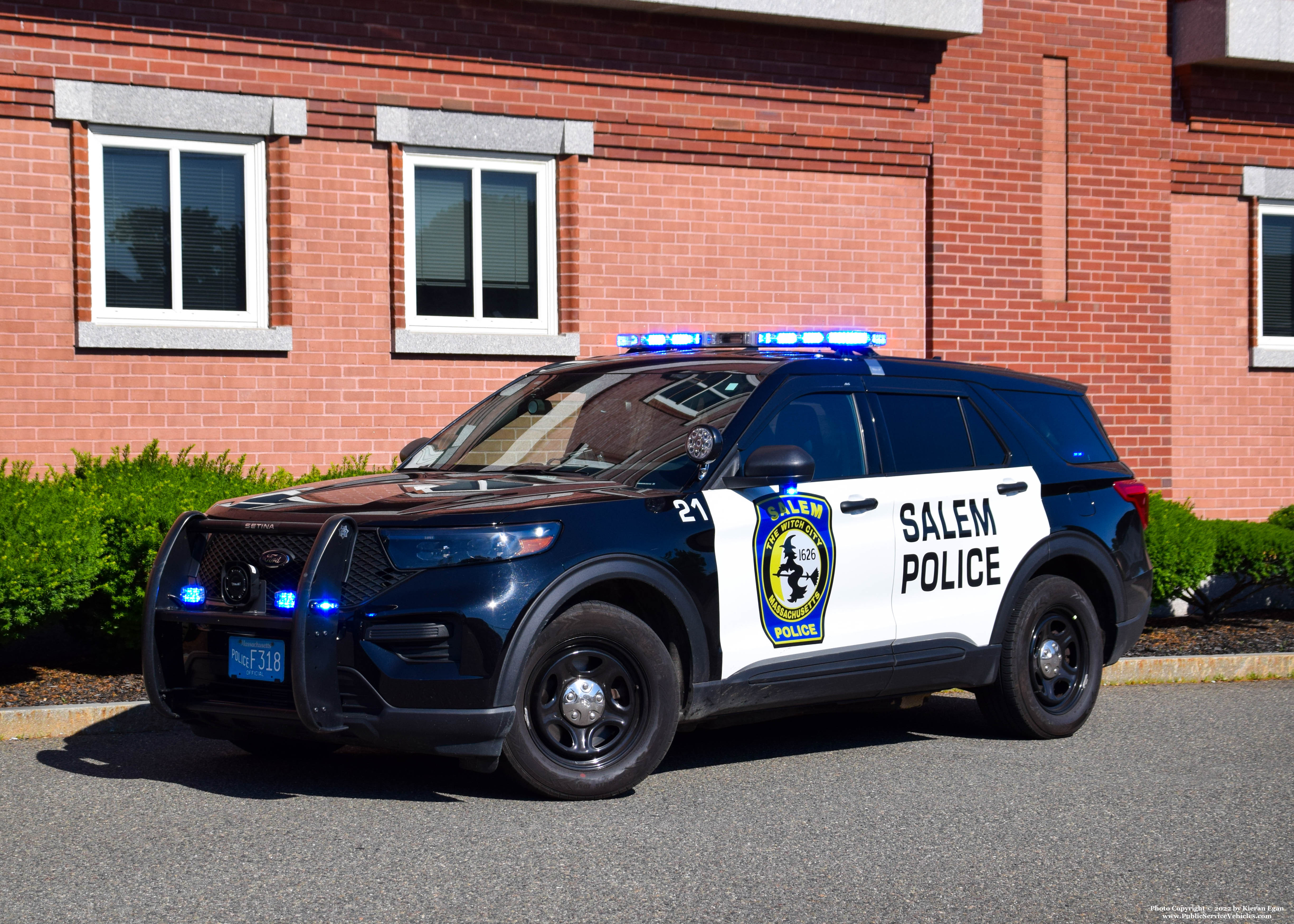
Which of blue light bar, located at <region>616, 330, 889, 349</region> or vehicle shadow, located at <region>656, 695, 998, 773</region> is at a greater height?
blue light bar, located at <region>616, 330, 889, 349</region>

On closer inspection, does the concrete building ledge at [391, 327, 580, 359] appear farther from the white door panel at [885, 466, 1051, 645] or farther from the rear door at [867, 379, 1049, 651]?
the white door panel at [885, 466, 1051, 645]

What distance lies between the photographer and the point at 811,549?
21.5ft

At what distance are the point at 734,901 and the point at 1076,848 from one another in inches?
57.3

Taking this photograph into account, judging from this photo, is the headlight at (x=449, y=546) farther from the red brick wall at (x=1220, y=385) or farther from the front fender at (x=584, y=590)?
the red brick wall at (x=1220, y=385)

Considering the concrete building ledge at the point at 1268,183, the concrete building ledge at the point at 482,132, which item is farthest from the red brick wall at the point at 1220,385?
the concrete building ledge at the point at 482,132

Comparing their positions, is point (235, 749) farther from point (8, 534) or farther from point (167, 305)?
point (167, 305)

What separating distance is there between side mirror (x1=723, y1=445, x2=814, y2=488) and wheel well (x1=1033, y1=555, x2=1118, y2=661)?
211 centimetres

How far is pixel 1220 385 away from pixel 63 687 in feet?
36.2

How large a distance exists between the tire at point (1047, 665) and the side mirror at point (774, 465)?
1768 millimetres

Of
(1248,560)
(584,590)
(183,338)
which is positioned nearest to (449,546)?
(584,590)

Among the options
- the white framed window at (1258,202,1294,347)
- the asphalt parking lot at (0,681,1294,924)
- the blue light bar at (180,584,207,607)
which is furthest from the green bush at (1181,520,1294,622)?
the blue light bar at (180,584,207,607)

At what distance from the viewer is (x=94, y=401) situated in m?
10.6

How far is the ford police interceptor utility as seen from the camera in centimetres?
566

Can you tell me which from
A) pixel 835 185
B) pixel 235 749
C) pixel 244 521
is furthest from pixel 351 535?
pixel 835 185
